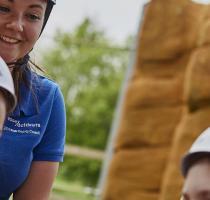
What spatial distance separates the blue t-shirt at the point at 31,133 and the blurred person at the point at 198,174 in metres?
0.82

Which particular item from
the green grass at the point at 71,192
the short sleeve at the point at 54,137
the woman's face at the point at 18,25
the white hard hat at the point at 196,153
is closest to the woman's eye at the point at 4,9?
the woman's face at the point at 18,25

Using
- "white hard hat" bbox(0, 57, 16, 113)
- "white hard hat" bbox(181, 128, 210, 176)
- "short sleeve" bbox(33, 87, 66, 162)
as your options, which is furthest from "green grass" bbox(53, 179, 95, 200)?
"white hard hat" bbox(181, 128, 210, 176)

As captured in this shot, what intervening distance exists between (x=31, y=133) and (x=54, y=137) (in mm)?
98

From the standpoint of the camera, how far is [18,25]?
169cm

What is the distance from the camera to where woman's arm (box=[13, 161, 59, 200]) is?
191 cm

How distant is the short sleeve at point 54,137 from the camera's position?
75.6 inches

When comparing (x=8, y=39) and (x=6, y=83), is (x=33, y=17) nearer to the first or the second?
(x=8, y=39)

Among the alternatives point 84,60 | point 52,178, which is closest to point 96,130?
point 84,60

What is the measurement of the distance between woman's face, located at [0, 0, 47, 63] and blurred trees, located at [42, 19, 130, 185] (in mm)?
20836

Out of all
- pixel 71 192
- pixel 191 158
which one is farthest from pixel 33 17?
pixel 71 192

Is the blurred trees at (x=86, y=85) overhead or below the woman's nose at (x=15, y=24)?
below

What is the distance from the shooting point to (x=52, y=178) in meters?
→ 1.95

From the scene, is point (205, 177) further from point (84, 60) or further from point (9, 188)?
point (84, 60)

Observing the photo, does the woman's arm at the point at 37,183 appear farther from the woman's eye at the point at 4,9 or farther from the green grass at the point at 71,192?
the green grass at the point at 71,192
